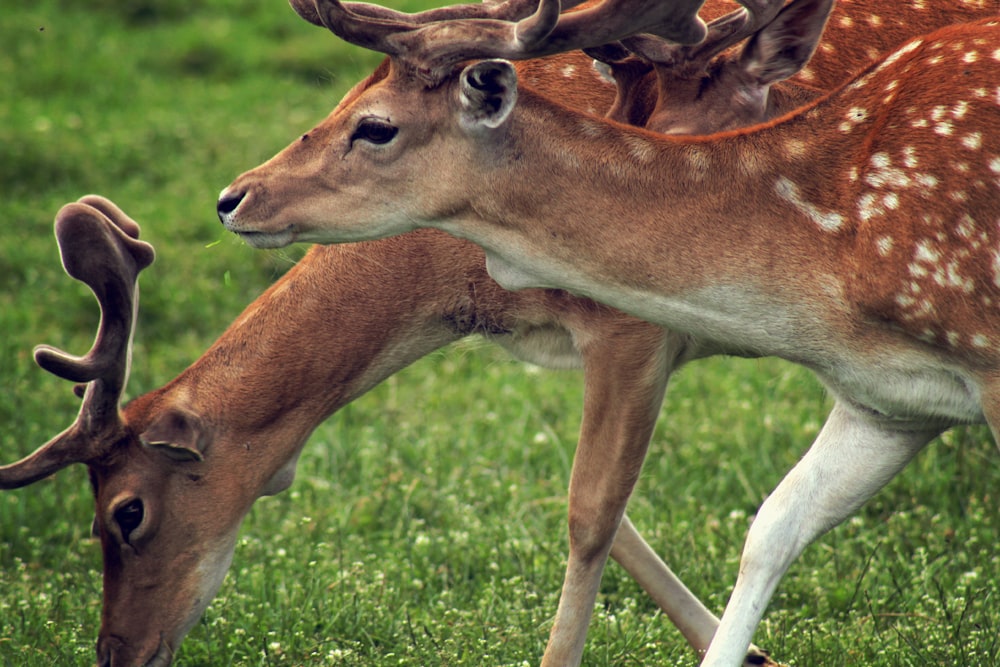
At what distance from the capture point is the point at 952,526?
5.39 m

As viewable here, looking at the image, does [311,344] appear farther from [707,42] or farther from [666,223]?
[707,42]

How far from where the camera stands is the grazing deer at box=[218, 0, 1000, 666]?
3533 mm

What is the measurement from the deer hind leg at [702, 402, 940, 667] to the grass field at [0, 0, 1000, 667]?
52cm

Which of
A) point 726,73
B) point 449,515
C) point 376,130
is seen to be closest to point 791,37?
point 726,73

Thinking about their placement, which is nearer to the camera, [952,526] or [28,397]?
[952,526]

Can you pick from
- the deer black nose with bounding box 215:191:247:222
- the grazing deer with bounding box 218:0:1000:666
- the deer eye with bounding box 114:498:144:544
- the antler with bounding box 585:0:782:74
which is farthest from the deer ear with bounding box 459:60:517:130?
the deer eye with bounding box 114:498:144:544

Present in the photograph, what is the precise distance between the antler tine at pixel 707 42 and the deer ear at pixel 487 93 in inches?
22.1

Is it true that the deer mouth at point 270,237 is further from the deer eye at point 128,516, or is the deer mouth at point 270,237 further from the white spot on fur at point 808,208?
the white spot on fur at point 808,208

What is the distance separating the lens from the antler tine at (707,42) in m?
4.02

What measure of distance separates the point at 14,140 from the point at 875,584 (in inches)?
273

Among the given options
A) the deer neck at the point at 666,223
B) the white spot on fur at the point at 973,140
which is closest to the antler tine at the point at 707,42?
the deer neck at the point at 666,223

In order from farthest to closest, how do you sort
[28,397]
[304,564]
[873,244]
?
[28,397], [304,564], [873,244]

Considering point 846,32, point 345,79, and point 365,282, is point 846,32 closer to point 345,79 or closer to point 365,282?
point 365,282

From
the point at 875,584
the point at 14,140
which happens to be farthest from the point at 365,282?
the point at 14,140
